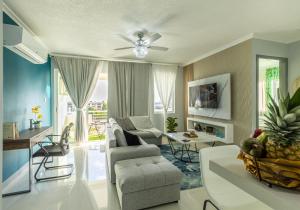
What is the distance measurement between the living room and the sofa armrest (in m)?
0.02

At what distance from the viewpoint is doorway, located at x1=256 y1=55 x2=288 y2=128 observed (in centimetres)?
357

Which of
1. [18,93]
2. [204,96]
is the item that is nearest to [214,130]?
[204,96]

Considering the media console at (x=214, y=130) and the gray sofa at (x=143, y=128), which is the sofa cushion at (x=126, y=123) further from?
the media console at (x=214, y=130)

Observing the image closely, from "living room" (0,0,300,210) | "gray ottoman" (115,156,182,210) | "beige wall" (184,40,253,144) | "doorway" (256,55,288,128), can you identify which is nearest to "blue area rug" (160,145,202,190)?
"living room" (0,0,300,210)

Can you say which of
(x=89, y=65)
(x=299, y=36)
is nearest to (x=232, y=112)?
(x=299, y=36)

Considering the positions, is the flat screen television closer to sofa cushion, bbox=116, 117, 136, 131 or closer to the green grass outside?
sofa cushion, bbox=116, 117, 136, 131

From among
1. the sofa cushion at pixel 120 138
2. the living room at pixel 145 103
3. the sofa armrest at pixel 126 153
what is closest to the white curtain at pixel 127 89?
the living room at pixel 145 103

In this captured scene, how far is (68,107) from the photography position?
5.25 meters

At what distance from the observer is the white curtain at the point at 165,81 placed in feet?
19.5

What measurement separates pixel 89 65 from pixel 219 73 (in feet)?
12.4

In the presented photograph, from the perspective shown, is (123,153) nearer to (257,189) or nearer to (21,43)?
(257,189)

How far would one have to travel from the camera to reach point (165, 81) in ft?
19.8

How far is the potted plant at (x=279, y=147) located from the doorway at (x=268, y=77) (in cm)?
331

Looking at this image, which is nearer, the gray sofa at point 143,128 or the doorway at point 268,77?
the doorway at point 268,77
